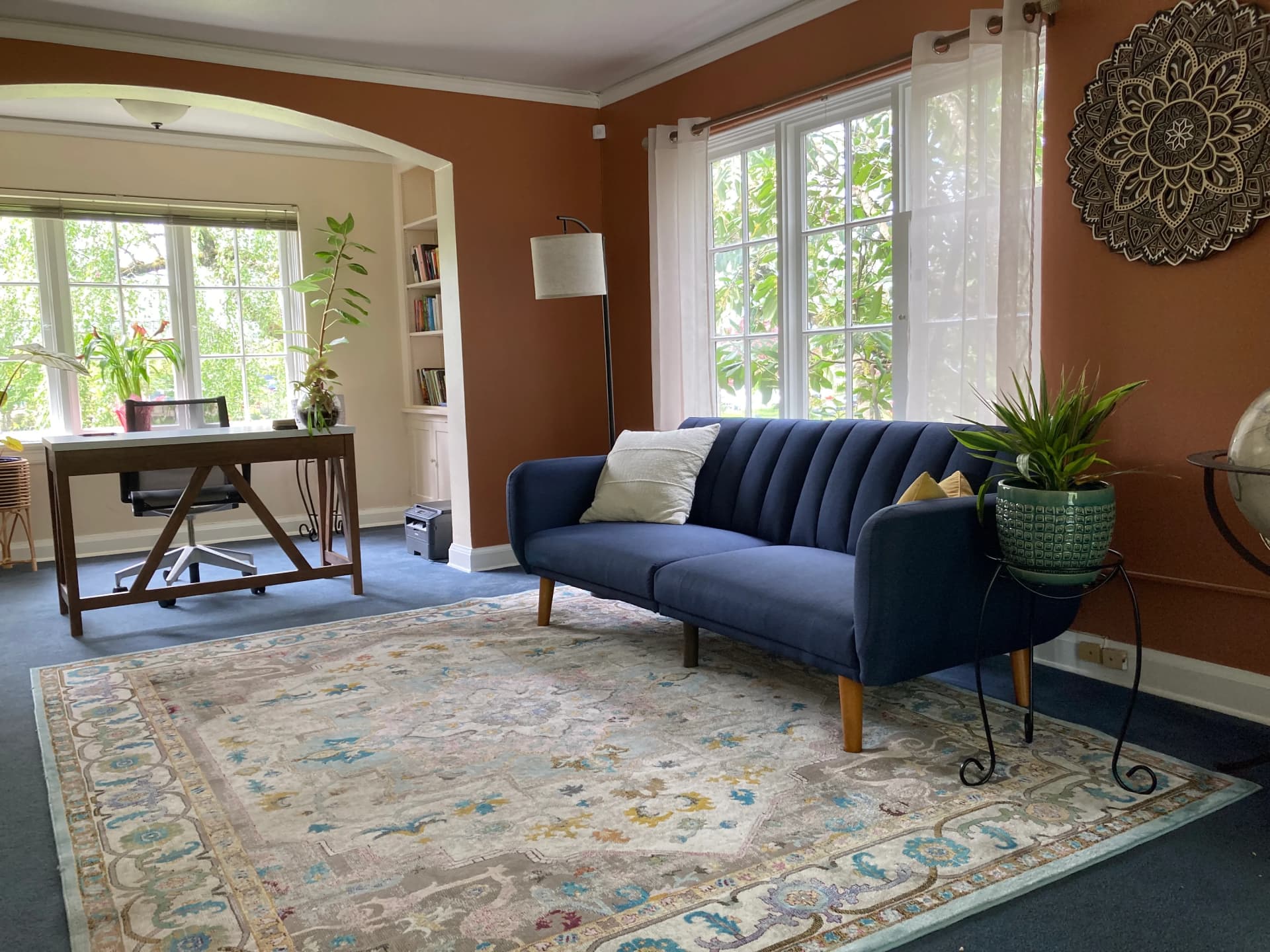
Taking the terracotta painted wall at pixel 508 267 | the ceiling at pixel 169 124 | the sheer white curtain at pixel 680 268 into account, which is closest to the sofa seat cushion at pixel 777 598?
the sheer white curtain at pixel 680 268

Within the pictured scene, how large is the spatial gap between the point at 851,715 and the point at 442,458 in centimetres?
415

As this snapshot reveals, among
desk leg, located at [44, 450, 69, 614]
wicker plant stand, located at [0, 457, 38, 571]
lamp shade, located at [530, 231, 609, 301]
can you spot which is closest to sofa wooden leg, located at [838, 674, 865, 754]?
lamp shade, located at [530, 231, 609, 301]

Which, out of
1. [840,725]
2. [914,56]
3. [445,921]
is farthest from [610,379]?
[445,921]

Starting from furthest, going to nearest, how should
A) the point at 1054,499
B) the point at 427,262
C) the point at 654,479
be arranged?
1. the point at 427,262
2. the point at 654,479
3. the point at 1054,499

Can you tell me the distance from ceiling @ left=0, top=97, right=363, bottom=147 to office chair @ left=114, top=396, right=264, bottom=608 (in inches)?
61.1

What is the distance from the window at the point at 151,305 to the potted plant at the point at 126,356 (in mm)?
64

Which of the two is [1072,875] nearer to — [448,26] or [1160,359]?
[1160,359]

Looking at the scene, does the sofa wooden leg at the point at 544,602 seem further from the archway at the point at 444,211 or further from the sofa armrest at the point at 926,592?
the sofa armrest at the point at 926,592

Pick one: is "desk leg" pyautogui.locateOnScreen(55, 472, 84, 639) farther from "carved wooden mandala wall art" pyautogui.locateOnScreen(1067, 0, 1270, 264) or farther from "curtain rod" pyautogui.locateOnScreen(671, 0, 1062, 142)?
"carved wooden mandala wall art" pyautogui.locateOnScreen(1067, 0, 1270, 264)

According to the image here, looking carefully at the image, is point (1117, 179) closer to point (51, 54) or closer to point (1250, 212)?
point (1250, 212)

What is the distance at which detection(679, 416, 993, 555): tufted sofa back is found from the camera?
10.2ft

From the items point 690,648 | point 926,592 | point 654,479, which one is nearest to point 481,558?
point 654,479

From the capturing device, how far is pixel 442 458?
6.20 meters

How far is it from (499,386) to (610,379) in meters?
0.69
